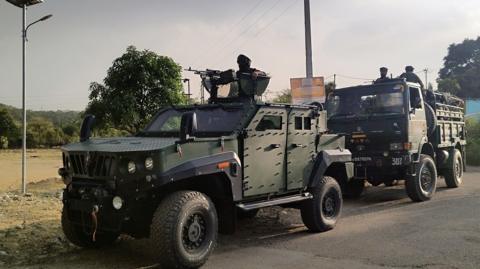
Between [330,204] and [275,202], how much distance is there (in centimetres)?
146

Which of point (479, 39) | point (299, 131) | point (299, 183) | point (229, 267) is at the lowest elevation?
point (229, 267)

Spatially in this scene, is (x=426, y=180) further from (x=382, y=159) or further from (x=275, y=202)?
(x=275, y=202)

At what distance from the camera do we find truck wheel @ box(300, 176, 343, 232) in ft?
24.1

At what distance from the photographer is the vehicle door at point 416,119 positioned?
1023 centimetres

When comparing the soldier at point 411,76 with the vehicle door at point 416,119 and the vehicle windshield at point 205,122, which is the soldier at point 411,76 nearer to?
the vehicle door at point 416,119

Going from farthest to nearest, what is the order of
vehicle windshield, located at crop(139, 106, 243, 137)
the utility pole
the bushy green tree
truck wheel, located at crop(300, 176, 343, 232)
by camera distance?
the bushy green tree
the utility pole
truck wheel, located at crop(300, 176, 343, 232)
vehicle windshield, located at crop(139, 106, 243, 137)

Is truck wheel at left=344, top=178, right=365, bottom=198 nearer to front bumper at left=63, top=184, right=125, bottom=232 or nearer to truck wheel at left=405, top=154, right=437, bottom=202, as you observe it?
truck wheel at left=405, top=154, right=437, bottom=202

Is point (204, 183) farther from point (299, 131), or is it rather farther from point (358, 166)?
point (358, 166)

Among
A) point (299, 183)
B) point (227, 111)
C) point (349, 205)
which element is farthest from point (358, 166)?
point (227, 111)

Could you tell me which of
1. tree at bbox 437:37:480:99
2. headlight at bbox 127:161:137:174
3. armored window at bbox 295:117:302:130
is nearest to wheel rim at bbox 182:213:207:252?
headlight at bbox 127:161:137:174

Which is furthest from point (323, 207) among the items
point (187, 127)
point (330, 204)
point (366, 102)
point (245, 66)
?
point (366, 102)

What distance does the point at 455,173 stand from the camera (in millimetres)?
12523

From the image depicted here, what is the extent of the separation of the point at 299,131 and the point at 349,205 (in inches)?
144

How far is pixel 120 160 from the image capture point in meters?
5.25
